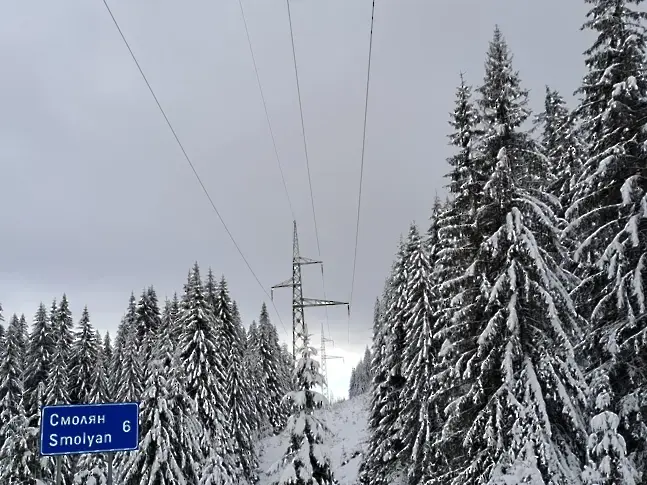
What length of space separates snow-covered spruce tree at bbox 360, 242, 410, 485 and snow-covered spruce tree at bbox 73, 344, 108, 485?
53.3 ft

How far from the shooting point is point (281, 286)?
3177cm

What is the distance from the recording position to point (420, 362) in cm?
2561

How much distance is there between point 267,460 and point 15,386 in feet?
98.6

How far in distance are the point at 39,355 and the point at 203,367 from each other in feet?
61.0

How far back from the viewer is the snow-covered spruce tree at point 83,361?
44250 mm

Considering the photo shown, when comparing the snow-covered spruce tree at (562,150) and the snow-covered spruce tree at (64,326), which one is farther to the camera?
the snow-covered spruce tree at (64,326)

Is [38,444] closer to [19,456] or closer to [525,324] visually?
[19,456]

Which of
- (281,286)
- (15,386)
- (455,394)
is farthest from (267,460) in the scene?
(455,394)

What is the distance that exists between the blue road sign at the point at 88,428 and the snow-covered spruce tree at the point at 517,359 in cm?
990

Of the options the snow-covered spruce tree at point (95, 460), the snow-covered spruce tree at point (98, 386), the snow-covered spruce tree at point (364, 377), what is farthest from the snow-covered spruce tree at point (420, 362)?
the snow-covered spruce tree at point (364, 377)

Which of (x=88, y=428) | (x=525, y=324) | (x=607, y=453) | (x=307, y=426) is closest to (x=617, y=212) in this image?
(x=525, y=324)

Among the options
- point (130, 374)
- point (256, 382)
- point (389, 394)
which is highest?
point (256, 382)

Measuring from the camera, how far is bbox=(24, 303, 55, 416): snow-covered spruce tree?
4291 centimetres

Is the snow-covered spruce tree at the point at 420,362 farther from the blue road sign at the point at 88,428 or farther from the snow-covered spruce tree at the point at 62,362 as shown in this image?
the snow-covered spruce tree at the point at 62,362
